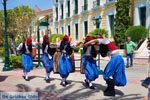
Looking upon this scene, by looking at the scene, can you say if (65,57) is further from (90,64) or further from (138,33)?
(138,33)

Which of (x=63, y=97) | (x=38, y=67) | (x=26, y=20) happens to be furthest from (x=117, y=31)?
(x=63, y=97)

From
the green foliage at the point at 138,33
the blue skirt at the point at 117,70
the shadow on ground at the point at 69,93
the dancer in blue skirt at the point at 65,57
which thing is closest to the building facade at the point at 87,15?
the green foliage at the point at 138,33

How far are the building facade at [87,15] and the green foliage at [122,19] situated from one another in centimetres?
66

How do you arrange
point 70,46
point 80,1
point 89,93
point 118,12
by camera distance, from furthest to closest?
point 80,1 < point 118,12 < point 70,46 < point 89,93

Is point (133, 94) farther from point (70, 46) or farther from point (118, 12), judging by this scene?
point (118, 12)

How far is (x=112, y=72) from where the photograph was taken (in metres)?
5.40

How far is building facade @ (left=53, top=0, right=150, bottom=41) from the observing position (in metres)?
19.7

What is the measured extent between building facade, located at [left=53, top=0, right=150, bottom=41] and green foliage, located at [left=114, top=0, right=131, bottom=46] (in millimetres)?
659

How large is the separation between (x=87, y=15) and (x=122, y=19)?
8728 mm

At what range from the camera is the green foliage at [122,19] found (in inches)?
793

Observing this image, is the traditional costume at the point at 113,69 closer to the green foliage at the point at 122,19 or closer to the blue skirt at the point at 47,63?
the blue skirt at the point at 47,63

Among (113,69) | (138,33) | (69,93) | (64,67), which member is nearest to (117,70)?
(113,69)

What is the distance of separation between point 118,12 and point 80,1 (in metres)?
10.5

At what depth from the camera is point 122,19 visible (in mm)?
20297
